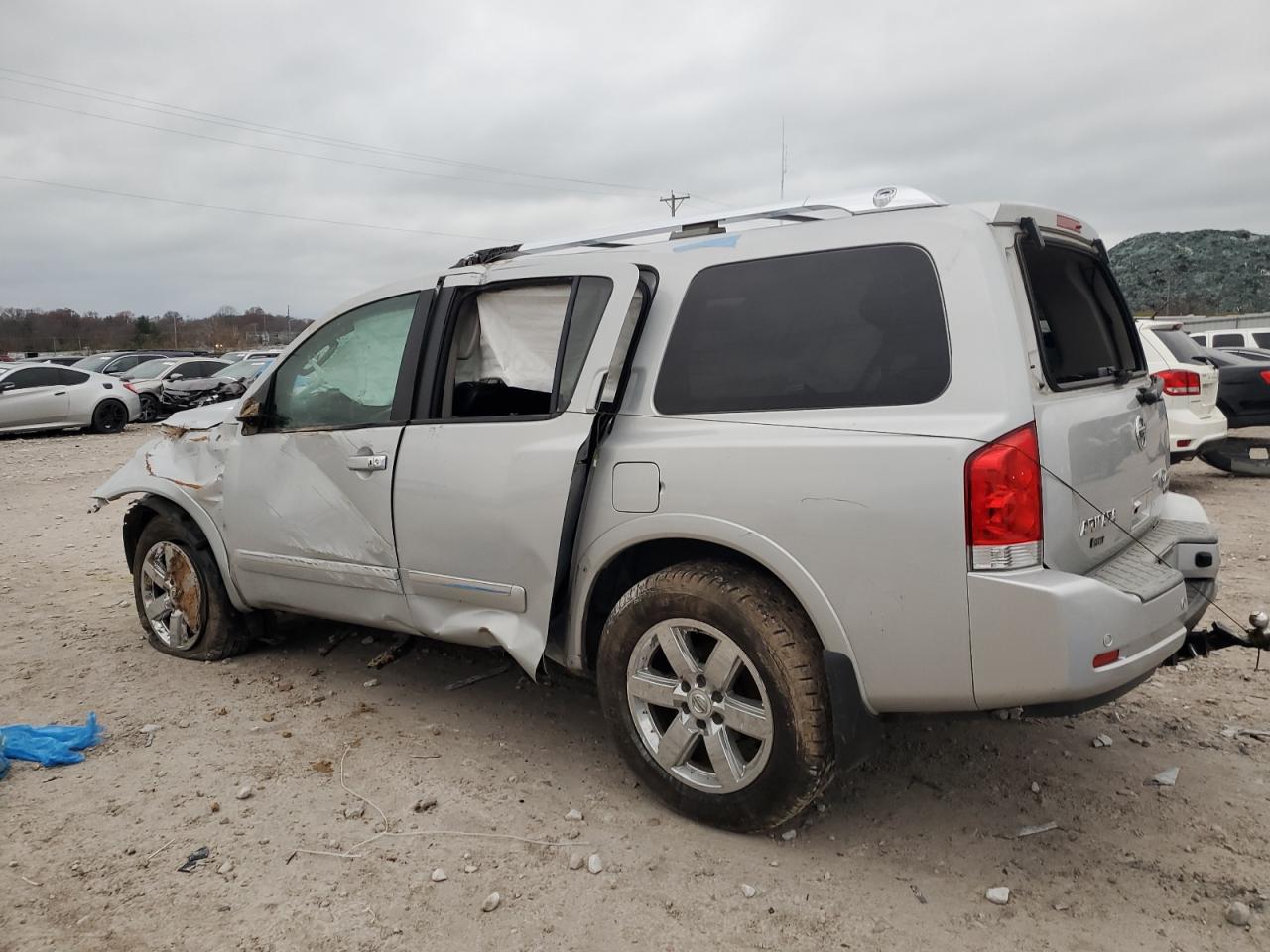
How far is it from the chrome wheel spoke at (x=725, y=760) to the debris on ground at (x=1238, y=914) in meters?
1.37

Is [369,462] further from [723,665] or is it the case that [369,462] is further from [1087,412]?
[1087,412]

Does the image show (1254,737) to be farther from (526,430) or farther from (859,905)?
(526,430)

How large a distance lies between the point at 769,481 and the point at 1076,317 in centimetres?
136

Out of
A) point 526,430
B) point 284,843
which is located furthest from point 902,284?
point 284,843

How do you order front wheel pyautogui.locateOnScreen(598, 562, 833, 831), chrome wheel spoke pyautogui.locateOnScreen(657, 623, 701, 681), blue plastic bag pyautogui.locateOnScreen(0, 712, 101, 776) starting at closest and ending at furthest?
front wheel pyautogui.locateOnScreen(598, 562, 833, 831), chrome wheel spoke pyautogui.locateOnScreen(657, 623, 701, 681), blue plastic bag pyautogui.locateOnScreen(0, 712, 101, 776)

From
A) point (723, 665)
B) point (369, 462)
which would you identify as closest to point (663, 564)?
point (723, 665)

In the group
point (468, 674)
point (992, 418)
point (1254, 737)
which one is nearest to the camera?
point (992, 418)

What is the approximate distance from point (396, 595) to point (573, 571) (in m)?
0.95

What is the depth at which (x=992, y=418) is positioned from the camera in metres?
2.47

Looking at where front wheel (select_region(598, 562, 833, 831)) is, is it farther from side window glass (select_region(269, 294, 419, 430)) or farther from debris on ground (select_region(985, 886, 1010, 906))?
side window glass (select_region(269, 294, 419, 430))

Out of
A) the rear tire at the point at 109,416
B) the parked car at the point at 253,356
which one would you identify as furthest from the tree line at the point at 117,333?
the rear tire at the point at 109,416

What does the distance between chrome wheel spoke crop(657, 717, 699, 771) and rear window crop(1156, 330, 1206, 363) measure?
24.9 ft

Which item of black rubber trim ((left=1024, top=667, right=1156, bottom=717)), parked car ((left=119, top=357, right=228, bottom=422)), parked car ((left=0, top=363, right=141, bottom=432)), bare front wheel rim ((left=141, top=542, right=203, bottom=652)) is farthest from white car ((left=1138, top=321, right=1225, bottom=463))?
parked car ((left=119, top=357, right=228, bottom=422))

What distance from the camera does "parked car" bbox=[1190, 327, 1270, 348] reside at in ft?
57.9
